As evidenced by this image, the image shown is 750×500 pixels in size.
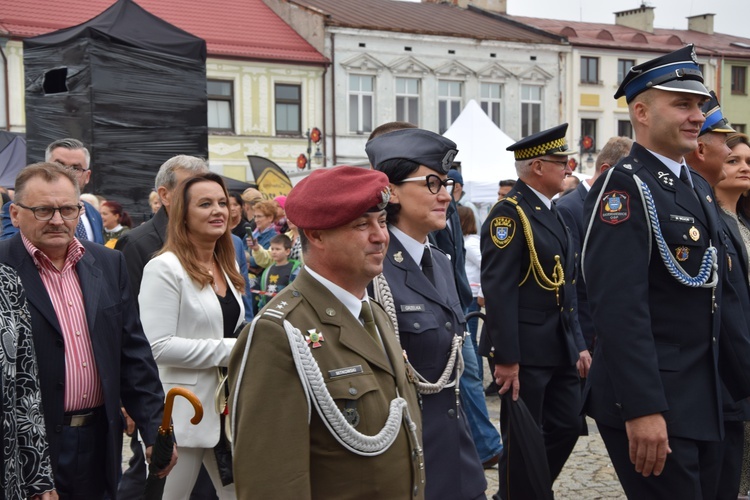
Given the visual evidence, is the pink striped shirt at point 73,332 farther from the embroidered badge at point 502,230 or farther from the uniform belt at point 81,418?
the embroidered badge at point 502,230

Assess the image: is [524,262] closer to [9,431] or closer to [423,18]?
[9,431]

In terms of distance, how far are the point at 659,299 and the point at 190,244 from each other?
2.39 m

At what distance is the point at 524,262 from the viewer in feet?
18.8

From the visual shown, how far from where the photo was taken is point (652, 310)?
13.3 feet

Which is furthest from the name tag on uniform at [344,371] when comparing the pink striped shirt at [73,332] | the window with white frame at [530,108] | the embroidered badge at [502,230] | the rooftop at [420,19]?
the window with white frame at [530,108]

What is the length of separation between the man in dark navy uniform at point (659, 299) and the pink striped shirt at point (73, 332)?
2.09m

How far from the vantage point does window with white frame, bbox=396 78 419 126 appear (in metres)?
38.0

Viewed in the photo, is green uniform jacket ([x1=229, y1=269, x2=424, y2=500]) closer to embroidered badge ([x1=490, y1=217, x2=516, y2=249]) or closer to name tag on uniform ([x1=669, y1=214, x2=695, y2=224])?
name tag on uniform ([x1=669, y1=214, x2=695, y2=224])

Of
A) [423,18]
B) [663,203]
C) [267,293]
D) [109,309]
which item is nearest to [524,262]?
[663,203]

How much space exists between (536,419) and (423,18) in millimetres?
36468

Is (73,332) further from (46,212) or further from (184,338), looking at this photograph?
(184,338)

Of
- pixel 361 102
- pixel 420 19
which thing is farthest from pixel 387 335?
pixel 420 19

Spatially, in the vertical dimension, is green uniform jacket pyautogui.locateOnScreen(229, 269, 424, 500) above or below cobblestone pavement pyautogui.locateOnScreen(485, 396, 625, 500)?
above

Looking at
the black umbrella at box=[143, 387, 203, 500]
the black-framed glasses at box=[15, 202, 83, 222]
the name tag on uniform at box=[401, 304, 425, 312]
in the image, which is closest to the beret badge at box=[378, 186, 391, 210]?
the name tag on uniform at box=[401, 304, 425, 312]
